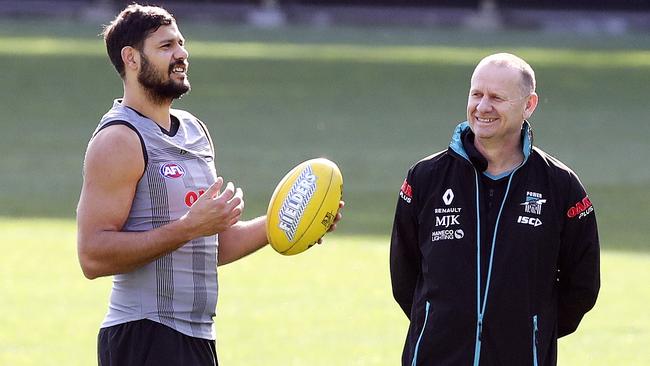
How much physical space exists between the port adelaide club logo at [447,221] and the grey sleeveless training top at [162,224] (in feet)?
3.03

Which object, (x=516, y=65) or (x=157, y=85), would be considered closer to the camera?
(x=516, y=65)

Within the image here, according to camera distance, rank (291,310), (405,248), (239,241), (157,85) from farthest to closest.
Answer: (291,310), (239,241), (405,248), (157,85)

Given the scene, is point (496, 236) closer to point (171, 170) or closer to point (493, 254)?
point (493, 254)

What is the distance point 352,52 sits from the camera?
121 ft

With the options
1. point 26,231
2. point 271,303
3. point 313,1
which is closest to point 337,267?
point 271,303

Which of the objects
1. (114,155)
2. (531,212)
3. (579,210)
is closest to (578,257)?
(579,210)

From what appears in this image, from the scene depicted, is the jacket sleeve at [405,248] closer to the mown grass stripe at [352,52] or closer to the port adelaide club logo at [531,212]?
the port adelaide club logo at [531,212]

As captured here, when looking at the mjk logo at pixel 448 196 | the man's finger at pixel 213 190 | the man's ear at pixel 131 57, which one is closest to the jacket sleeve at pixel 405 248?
the mjk logo at pixel 448 196

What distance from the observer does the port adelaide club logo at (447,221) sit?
217 inches

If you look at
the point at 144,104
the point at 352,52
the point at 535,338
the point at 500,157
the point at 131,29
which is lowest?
the point at 535,338

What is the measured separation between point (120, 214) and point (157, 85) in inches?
21.5

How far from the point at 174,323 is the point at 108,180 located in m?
0.63

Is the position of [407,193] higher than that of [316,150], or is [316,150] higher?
[316,150]

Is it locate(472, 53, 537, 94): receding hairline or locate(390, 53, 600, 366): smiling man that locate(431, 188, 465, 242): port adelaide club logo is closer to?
locate(390, 53, 600, 366): smiling man
